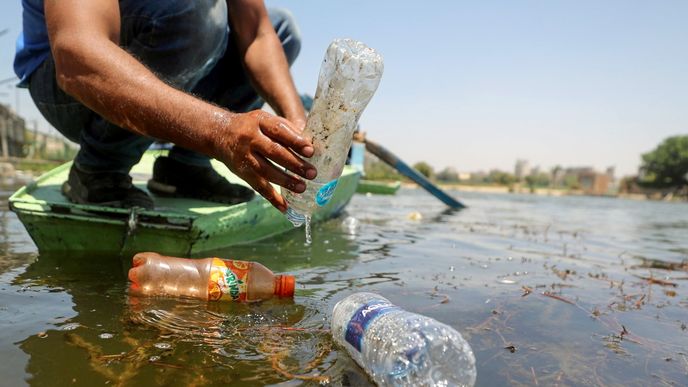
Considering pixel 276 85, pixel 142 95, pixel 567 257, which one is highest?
pixel 276 85

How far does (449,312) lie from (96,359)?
1.37m

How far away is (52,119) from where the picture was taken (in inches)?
112

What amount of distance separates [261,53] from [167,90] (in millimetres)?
1456

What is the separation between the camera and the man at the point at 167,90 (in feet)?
4.96

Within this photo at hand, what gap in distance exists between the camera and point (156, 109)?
5.09 feet

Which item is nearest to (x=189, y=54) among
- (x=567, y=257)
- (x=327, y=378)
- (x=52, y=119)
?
(x=52, y=119)

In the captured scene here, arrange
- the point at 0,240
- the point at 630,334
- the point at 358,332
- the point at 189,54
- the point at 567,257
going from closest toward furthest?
the point at 358,332 → the point at 630,334 → the point at 189,54 → the point at 0,240 → the point at 567,257

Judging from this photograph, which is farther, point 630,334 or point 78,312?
point 630,334

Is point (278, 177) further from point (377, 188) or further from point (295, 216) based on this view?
point (377, 188)

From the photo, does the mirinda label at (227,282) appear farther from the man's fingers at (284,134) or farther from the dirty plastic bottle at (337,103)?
the man's fingers at (284,134)

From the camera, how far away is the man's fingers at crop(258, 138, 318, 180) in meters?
1.43

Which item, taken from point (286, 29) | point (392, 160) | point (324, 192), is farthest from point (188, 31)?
point (392, 160)

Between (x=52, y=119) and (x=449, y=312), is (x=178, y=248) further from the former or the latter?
(x=449, y=312)

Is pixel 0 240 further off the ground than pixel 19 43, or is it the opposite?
pixel 19 43
